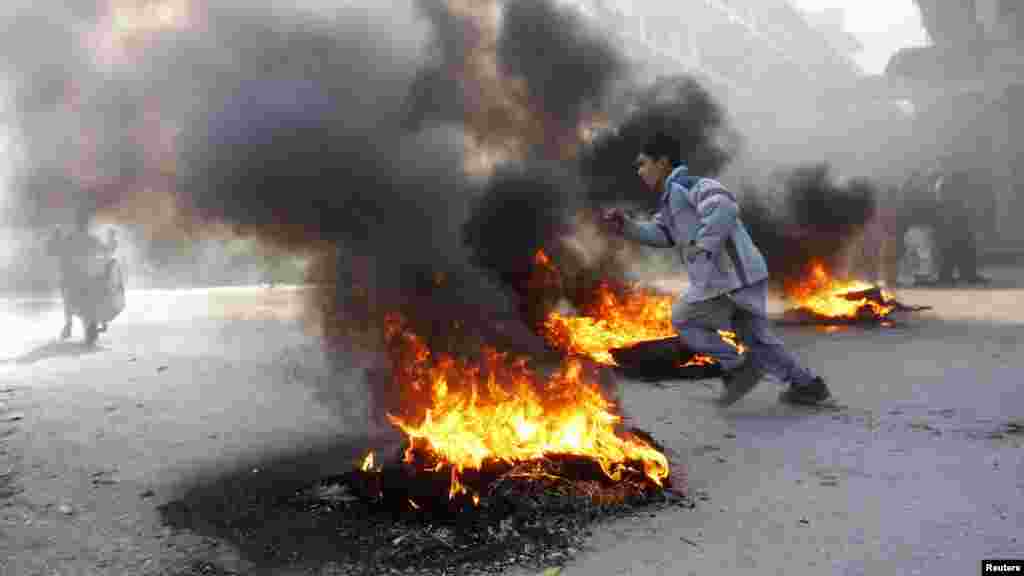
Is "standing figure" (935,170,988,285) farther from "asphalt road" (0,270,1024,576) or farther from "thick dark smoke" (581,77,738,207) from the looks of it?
"asphalt road" (0,270,1024,576)

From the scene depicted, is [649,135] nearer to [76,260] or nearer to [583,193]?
[583,193]

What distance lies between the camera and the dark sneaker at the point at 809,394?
16.5ft

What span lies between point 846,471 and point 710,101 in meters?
9.31

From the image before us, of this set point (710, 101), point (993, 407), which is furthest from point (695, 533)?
point (710, 101)

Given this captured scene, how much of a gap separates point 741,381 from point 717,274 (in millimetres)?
774

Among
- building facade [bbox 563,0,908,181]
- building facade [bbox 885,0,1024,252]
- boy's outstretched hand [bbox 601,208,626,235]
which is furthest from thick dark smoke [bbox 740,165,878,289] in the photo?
building facade [bbox 885,0,1024,252]

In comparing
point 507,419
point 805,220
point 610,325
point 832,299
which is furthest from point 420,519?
point 805,220

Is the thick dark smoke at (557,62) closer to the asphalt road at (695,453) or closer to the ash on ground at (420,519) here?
the asphalt road at (695,453)

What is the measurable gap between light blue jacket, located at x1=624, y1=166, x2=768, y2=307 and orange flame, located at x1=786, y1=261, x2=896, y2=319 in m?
4.88

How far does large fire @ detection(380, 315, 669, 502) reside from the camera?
3.42 metres

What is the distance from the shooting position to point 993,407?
4.79 metres

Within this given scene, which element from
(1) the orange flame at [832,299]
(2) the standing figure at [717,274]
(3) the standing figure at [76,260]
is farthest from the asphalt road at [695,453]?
(3) the standing figure at [76,260]

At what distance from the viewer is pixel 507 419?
3.59m

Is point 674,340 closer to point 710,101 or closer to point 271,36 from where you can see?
point 271,36
